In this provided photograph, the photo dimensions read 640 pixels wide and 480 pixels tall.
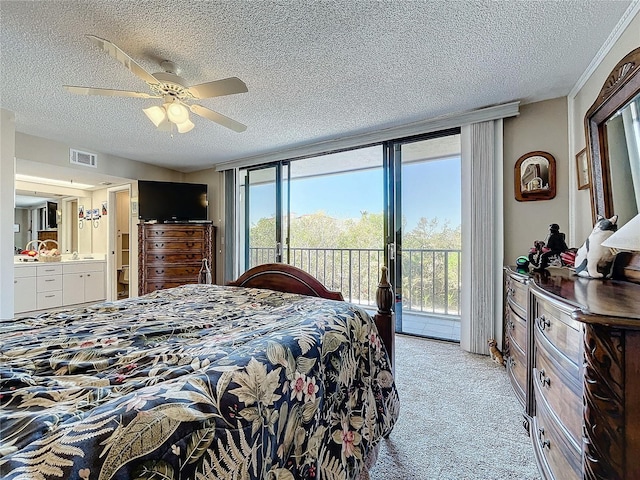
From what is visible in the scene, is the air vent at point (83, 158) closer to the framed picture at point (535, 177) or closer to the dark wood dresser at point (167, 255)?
the dark wood dresser at point (167, 255)

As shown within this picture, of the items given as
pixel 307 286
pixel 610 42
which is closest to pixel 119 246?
pixel 307 286

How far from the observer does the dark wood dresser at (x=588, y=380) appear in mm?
808

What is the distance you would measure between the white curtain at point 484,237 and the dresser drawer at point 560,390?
156 centimetres

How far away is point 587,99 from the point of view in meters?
2.28

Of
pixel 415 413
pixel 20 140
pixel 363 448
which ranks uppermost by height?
pixel 20 140

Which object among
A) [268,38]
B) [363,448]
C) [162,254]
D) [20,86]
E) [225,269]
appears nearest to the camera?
[363,448]

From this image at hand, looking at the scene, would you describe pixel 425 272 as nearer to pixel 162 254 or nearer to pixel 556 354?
pixel 556 354

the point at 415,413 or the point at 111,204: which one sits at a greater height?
the point at 111,204

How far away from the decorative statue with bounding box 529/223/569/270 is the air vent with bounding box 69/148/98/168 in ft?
16.9

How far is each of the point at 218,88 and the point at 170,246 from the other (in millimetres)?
3287

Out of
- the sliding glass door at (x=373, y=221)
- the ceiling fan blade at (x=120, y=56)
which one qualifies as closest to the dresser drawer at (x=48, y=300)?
the sliding glass door at (x=373, y=221)

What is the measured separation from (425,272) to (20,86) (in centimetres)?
450

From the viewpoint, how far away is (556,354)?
1.12 meters

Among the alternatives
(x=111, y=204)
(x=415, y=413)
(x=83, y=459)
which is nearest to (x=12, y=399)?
(x=83, y=459)
